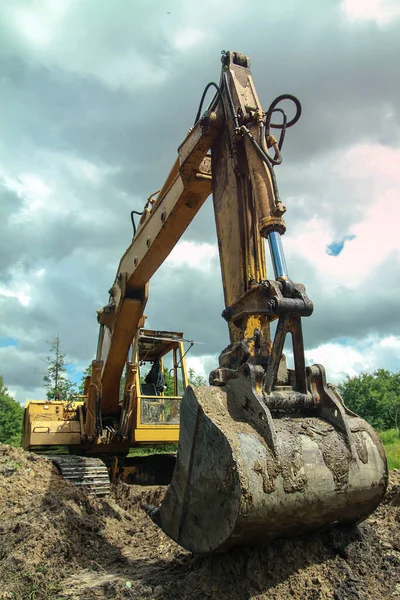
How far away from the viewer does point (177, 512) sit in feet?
11.2

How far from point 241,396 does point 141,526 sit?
3.55 m

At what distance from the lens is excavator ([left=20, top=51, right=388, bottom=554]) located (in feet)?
9.62

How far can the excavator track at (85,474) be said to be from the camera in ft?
22.2

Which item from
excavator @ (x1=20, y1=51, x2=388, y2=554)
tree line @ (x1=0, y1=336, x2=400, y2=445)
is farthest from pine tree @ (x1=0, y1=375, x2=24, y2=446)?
excavator @ (x1=20, y1=51, x2=388, y2=554)

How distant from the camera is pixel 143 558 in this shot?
4.56 meters

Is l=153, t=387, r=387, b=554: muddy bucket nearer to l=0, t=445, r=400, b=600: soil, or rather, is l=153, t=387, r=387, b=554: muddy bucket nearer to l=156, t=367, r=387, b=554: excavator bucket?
l=156, t=367, r=387, b=554: excavator bucket

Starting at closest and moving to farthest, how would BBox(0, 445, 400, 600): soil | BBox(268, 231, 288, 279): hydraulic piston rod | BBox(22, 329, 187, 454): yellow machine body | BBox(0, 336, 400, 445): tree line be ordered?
BBox(0, 445, 400, 600): soil → BBox(268, 231, 288, 279): hydraulic piston rod → BBox(22, 329, 187, 454): yellow machine body → BBox(0, 336, 400, 445): tree line

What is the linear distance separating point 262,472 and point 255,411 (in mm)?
439

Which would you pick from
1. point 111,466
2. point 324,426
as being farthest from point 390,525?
point 111,466

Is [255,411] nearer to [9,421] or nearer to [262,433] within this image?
[262,433]

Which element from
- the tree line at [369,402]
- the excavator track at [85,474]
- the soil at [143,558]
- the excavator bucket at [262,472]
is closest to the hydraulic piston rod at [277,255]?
the excavator bucket at [262,472]

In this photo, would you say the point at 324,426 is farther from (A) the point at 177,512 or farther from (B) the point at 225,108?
(B) the point at 225,108

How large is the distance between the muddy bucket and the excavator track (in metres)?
3.60

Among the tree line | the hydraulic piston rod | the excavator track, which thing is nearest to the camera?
the hydraulic piston rod
